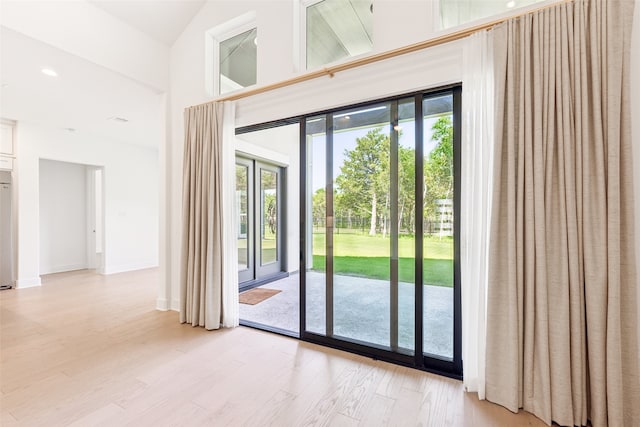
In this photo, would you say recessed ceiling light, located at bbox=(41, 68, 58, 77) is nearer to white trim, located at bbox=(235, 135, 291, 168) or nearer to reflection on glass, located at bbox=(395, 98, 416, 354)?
white trim, located at bbox=(235, 135, 291, 168)

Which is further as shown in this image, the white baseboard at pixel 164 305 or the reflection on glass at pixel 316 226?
the white baseboard at pixel 164 305

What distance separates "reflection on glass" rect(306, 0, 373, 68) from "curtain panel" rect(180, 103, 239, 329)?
1.08 metres

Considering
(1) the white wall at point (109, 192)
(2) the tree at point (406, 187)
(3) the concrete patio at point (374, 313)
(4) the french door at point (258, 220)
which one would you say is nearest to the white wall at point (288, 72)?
(2) the tree at point (406, 187)

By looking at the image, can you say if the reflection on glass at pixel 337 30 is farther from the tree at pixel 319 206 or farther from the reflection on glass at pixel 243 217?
the reflection on glass at pixel 243 217

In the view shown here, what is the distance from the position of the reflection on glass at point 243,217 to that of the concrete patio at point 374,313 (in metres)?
1.69

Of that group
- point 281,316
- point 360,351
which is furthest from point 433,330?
point 281,316

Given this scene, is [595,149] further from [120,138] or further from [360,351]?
[120,138]

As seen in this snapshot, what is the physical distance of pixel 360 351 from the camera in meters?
2.45

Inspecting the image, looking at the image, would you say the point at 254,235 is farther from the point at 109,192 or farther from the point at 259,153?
the point at 109,192

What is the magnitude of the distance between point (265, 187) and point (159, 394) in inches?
149

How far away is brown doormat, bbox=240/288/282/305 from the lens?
13.1 ft

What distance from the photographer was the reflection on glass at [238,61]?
3.21 metres

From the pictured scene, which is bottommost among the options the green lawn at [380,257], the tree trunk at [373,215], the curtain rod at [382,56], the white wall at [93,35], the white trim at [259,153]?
the green lawn at [380,257]

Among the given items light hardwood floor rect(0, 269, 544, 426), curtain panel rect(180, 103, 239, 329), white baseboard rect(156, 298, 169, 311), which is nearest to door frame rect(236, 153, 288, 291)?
white baseboard rect(156, 298, 169, 311)
